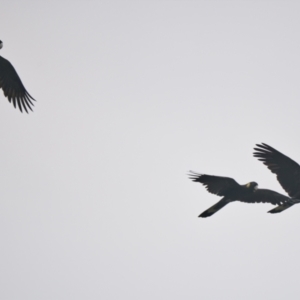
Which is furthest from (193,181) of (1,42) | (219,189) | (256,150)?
(1,42)

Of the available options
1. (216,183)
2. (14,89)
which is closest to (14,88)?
(14,89)

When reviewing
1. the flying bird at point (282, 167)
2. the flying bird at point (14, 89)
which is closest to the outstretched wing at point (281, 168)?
the flying bird at point (282, 167)

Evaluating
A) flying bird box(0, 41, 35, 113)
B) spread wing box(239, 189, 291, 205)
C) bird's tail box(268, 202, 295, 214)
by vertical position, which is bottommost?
bird's tail box(268, 202, 295, 214)

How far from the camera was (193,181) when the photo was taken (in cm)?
2086

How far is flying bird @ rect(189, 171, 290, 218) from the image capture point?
68.8 ft

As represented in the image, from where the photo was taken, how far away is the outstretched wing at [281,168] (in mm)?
21391

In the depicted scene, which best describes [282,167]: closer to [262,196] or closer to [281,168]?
[281,168]

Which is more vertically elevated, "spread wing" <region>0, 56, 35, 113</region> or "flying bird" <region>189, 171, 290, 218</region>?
"spread wing" <region>0, 56, 35, 113</region>

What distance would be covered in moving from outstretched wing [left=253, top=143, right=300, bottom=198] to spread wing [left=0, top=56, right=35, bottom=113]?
647cm

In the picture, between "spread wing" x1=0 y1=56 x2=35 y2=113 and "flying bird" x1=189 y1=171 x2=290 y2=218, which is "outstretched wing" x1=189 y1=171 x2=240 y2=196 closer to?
"flying bird" x1=189 y1=171 x2=290 y2=218

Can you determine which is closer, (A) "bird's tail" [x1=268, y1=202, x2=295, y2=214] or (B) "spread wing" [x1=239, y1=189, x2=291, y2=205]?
(A) "bird's tail" [x1=268, y1=202, x2=295, y2=214]

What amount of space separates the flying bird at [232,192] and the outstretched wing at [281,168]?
0.36 metres

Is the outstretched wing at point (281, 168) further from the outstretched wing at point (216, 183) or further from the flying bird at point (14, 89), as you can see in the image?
the flying bird at point (14, 89)

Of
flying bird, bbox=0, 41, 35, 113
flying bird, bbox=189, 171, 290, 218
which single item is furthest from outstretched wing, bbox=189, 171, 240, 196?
flying bird, bbox=0, 41, 35, 113
